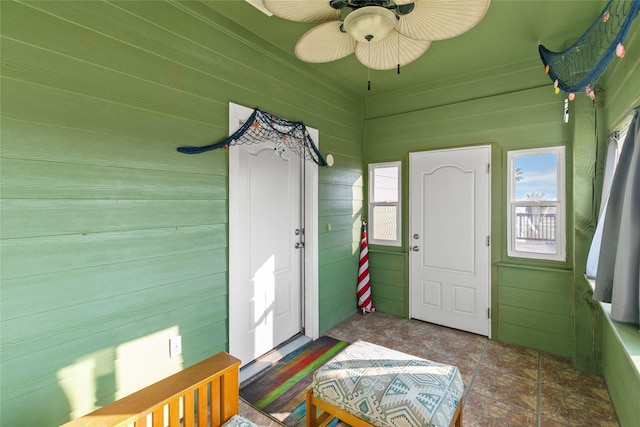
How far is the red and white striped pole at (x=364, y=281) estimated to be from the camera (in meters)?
3.74

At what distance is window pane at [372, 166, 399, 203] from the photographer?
3707 mm

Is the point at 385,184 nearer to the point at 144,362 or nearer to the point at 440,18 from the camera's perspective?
the point at 440,18

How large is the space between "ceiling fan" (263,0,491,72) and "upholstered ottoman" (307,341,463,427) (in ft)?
5.67

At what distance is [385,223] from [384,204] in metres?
0.24

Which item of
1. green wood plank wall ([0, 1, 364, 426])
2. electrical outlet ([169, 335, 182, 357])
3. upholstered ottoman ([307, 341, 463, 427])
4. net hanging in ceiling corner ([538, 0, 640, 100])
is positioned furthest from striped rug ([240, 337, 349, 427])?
net hanging in ceiling corner ([538, 0, 640, 100])

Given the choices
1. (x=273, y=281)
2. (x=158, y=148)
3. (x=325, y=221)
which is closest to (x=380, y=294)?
(x=325, y=221)

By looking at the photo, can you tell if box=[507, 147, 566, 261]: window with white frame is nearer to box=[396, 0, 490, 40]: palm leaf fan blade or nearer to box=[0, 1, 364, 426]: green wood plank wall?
box=[396, 0, 490, 40]: palm leaf fan blade

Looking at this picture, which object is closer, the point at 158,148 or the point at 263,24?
the point at 158,148

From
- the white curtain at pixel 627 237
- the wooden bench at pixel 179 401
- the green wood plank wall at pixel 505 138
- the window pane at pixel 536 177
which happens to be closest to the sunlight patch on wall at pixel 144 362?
the wooden bench at pixel 179 401

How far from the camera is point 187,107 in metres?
1.97

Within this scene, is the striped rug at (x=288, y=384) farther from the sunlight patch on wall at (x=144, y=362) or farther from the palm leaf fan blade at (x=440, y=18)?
the palm leaf fan blade at (x=440, y=18)

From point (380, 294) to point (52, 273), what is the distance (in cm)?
323

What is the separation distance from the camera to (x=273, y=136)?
8.51ft

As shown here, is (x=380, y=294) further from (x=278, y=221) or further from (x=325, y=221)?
(x=278, y=221)
